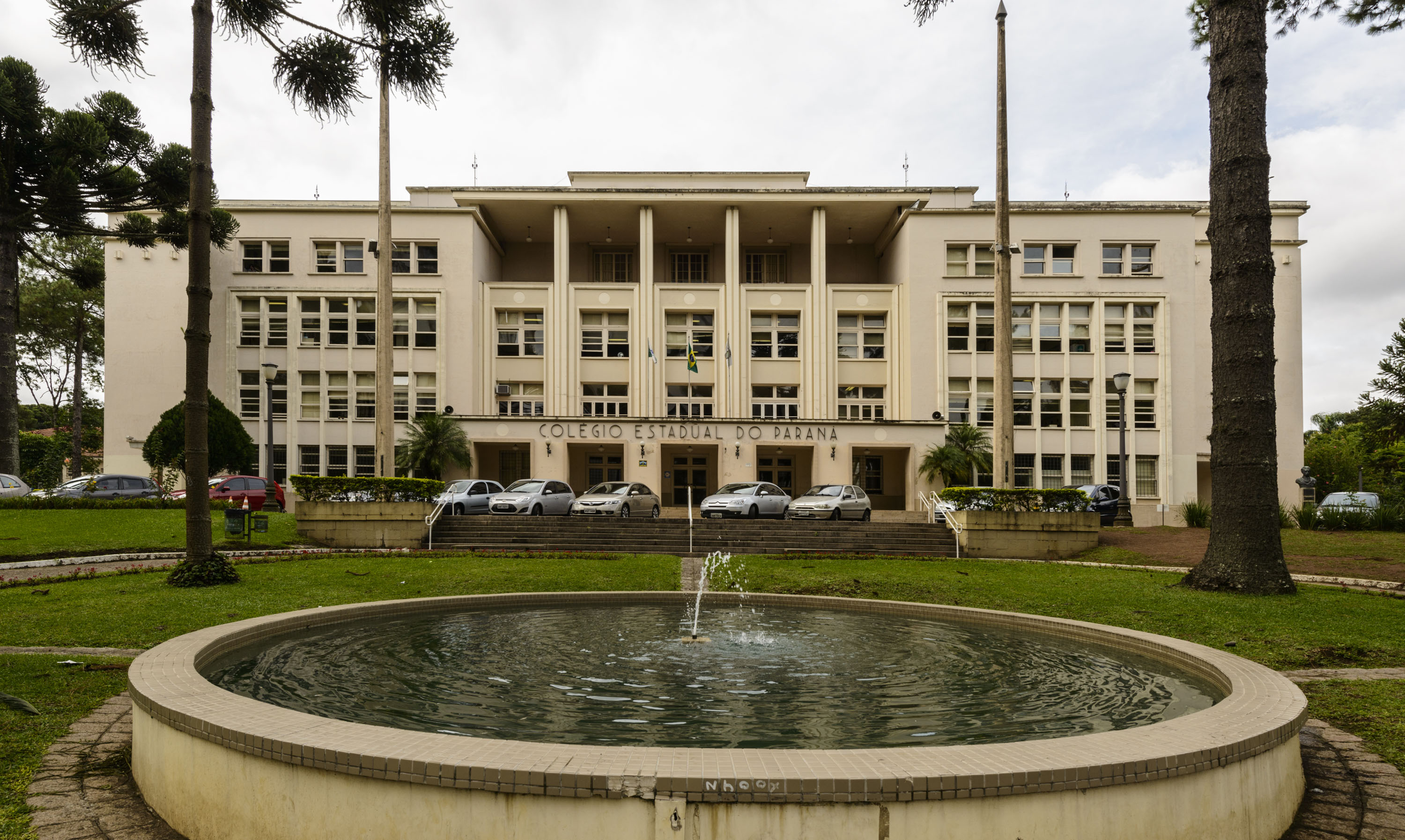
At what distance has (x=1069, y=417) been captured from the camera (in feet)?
139

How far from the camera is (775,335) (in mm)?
44156

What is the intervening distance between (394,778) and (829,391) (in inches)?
1581

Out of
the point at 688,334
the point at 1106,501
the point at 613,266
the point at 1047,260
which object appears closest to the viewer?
the point at 1106,501

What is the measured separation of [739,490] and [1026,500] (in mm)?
10234

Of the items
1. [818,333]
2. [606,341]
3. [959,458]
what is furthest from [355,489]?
[818,333]

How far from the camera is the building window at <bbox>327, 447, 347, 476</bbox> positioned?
140 ft

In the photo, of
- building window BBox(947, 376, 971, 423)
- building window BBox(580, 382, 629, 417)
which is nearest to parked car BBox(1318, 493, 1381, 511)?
building window BBox(947, 376, 971, 423)

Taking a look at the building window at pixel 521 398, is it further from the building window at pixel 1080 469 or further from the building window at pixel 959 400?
the building window at pixel 1080 469

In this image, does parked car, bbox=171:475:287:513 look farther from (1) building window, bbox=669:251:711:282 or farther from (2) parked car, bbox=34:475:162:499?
(1) building window, bbox=669:251:711:282

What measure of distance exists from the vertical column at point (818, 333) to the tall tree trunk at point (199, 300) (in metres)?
31.3

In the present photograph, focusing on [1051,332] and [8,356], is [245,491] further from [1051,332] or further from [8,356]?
[1051,332]

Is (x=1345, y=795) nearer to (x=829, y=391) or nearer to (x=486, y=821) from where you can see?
(x=486, y=821)

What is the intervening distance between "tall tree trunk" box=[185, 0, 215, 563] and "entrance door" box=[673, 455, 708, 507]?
30.9m

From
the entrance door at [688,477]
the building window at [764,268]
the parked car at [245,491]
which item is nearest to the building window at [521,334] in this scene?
the entrance door at [688,477]
